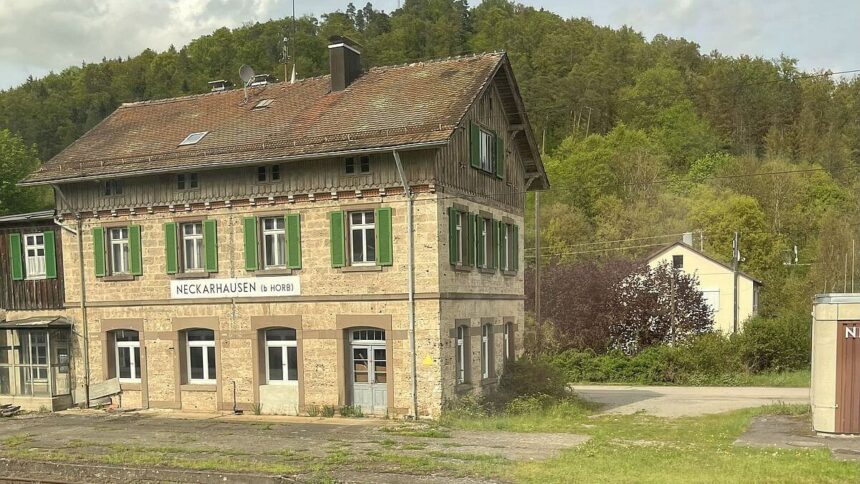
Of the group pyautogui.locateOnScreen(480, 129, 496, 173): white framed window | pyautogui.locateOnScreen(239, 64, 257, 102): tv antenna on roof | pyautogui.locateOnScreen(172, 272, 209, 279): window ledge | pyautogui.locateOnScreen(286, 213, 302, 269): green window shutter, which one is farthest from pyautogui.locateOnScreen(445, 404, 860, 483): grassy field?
pyautogui.locateOnScreen(239, 64, 257, 102): tv antenna on roof

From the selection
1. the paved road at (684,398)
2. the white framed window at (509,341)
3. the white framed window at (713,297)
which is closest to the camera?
the paved road at (684,398)

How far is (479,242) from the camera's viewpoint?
20.6 metres

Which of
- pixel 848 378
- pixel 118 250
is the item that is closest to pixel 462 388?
pixel 848 378

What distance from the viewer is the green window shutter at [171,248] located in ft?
67.6

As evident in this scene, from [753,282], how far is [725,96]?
753 inches

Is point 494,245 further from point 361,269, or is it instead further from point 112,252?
point 112,252

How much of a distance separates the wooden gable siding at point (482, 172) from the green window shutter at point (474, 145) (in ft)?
0.49

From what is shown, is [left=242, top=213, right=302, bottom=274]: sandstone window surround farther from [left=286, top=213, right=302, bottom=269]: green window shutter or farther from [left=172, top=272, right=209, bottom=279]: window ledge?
[left=172, top=272, right=209, bottom=279]: window ledge

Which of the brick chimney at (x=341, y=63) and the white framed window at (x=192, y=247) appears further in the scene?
the brick chimney at (x=341, y=63)

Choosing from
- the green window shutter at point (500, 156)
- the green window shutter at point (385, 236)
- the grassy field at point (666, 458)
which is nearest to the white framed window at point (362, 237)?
the green window shutter at point (385, 236)

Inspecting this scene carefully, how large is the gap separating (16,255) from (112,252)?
3354 millimetres

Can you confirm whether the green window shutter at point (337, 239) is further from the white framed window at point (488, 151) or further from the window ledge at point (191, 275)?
the white framed window at point (488, 151)

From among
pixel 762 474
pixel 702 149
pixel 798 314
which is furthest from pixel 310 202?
pixel 702 149

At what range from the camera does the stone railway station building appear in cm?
1831
